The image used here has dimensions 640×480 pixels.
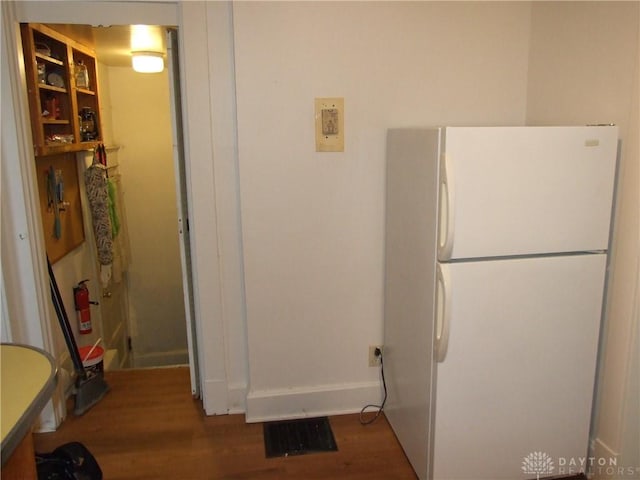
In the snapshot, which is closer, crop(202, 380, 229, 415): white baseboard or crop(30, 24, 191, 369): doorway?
crop(202, 380, 229, 415): white baseboard

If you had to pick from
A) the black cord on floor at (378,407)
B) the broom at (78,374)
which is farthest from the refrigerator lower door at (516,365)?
the broom at (78,374)

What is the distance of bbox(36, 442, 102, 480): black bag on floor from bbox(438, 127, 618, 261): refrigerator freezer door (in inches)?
62.4

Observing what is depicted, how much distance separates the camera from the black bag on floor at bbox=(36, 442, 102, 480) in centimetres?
187

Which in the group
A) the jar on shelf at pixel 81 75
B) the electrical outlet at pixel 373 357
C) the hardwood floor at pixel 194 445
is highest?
the jar on shelf at pixel 81 75

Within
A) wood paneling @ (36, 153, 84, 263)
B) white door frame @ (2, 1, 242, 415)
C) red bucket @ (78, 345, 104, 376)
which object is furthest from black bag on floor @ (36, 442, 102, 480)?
wood paneling @ (36, 153, 84, 263)

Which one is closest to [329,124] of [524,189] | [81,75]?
[524,189]

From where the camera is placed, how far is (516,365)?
204cm

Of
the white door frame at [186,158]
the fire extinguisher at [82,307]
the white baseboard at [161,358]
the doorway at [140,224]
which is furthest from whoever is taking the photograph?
the white baseboard at [161,358]

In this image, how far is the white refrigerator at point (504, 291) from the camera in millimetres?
1881

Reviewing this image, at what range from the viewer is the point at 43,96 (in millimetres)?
A: 2930

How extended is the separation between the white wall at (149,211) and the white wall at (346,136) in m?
2.34

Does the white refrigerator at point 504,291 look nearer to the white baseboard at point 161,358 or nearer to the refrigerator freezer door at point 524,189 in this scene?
the refrigerator freezer door at point 524,189

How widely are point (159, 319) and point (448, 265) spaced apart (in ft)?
11.7

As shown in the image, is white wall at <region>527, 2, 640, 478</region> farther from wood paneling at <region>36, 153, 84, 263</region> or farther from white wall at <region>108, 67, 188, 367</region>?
white wall at <region>108, 67, 188, 367</region>
